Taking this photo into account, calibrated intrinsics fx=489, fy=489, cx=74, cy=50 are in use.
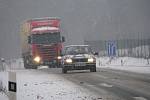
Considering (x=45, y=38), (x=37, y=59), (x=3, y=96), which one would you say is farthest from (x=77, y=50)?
(x=3, y=96)

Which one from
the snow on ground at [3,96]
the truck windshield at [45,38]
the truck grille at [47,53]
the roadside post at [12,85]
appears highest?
the truck windshield at [45,38]

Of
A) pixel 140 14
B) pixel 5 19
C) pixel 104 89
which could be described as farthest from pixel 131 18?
pixel 104 89

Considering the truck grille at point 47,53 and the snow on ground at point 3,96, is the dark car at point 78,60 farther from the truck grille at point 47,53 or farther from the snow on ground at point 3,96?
the snow on ground at point 3,96

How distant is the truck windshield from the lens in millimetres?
38781

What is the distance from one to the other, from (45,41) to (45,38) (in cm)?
24

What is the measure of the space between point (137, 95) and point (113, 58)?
31805mm

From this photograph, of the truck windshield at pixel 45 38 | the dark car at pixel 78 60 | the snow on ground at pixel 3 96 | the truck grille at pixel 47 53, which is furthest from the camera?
the truck grille at pixel 47 53

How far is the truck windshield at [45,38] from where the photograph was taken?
3878 centimetres

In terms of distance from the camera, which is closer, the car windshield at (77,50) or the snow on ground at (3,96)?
the snow on ground at (3,96)

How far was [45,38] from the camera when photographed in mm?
38781

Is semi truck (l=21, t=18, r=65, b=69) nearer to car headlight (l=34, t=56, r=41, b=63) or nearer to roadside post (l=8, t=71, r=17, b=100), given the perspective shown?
car headlight (l=34, t=56, r=41, b=63)

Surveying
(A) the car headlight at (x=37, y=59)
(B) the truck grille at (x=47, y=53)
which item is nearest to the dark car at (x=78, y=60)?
(B) the truck grille at (x=47, y=53)

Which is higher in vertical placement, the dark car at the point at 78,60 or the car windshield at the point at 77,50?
the car windshield at the point at 77,50

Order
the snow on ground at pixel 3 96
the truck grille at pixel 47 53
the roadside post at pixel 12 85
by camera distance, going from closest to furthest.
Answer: the roadside post at pixel 12 85
the snow on ground at pixel 3 96
the truck grille at pixel 47 53
